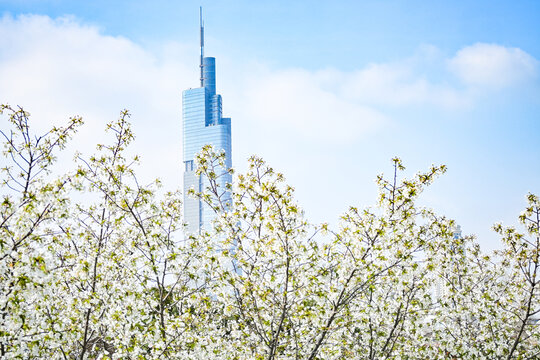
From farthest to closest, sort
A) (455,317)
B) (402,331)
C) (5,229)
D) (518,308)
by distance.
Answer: (518,308) → (455,317) → (402,331) → (5,229)

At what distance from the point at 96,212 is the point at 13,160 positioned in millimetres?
1695

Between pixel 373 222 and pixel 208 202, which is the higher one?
pixel 208 202

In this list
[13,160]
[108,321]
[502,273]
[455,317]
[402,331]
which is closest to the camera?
[108,321]

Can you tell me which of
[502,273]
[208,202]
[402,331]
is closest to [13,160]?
[208,202]

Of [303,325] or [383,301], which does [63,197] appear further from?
[383,301]

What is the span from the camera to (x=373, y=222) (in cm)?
788

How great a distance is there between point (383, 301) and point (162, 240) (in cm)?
431

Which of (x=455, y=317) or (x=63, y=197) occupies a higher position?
(x=63, y=197)

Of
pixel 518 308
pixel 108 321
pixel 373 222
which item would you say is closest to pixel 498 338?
pixel 518 308

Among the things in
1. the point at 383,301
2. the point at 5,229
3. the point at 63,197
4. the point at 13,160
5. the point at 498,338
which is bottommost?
the point at 498,338

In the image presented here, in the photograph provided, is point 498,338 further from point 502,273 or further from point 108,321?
point 108,321

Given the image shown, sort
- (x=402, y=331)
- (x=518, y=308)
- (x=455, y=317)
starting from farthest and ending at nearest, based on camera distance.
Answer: (x=518, y=308), (x=455, y=317), (x=402, y=331)

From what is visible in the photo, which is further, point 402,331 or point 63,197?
point 402,331

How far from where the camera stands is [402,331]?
938 centimetres
